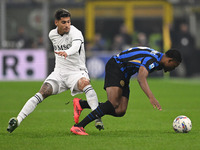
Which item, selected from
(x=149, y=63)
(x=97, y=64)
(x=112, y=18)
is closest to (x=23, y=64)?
(x=97, y=64)

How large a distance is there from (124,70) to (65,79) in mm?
911

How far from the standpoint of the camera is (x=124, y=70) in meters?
8.38

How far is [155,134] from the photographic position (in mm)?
8125

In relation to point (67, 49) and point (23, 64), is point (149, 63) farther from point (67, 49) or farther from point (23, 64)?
point (23, 64)

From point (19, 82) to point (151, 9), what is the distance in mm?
8490

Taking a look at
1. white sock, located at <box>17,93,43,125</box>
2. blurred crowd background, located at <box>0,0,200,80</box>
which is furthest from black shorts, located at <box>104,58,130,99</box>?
blurred crowd background, located at <box>0,0,200,80</box>

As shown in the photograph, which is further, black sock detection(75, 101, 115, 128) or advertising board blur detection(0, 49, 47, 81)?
advertising board blur detection(0, 49, 47, 81)

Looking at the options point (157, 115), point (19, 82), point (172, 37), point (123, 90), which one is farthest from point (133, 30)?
point (123, 90)

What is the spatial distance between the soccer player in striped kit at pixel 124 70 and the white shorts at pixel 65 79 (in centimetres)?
46

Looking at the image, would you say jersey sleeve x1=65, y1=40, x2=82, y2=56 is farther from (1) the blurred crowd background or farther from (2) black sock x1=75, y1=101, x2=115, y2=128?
(1) the blurred crowd background

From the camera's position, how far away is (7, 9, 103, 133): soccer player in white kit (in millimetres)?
8289

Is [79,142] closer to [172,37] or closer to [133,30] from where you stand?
[172,37]

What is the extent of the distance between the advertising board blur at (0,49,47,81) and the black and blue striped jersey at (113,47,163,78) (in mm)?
13198

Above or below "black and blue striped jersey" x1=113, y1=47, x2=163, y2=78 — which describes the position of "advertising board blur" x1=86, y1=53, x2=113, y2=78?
below
